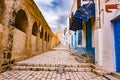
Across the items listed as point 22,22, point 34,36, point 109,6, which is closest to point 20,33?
point 22,22

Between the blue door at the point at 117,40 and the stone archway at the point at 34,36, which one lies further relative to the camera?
the stone archway at the point at 34,36

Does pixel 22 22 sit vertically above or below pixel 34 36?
above

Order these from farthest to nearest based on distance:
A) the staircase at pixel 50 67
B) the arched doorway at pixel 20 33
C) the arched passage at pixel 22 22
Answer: the arched passage at pixel 22 22 < the arched doorway at pixel 20 33 < the staircase at pixel 50 67

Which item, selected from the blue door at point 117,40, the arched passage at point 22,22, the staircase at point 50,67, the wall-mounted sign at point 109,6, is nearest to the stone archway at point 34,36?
the arched passage at point 22,22

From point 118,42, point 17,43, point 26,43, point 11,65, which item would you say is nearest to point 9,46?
point 11,65

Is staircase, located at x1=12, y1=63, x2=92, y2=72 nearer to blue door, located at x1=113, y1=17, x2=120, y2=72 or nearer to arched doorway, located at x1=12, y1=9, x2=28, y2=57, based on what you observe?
arched doorway, located at x1=12, y1=9, x2=28, y2=57

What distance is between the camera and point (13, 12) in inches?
223

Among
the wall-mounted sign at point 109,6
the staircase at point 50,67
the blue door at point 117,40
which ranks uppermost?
the wall-mounted sign at point 109,6

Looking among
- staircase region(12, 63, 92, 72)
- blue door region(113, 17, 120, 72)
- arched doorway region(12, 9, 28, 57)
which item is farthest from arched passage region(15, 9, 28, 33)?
blue door region(113, 17, 120, 72)

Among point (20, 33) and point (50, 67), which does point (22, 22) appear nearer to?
point (20, 33)

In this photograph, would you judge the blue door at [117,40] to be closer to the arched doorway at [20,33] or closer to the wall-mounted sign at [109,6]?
the wall-mounted sign at [109,6]

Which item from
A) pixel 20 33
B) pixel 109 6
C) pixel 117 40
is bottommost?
pixel 117 40

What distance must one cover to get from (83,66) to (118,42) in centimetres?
213

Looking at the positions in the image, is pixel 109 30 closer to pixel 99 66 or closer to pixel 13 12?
pixel 99 66
